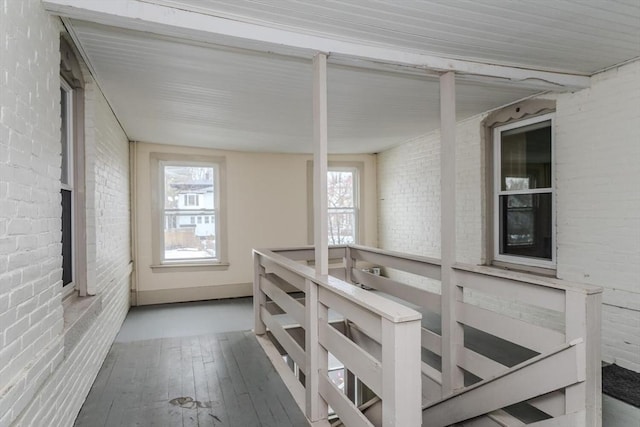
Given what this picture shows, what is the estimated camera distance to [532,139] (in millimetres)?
4066

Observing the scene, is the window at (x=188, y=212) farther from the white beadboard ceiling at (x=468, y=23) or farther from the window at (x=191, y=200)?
the white beadboard ceiling at (x=468, y=23)

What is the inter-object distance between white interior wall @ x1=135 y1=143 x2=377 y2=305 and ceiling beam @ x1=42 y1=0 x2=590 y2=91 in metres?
4.02

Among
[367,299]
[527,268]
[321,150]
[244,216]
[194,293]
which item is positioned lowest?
[194,293]

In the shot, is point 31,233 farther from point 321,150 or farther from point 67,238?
point 321,150

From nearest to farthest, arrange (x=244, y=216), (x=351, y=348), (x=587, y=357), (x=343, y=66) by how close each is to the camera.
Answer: (x=587, y=357)
(x=351, y=348)
(x=343, y=66)
(x=244, y=216)

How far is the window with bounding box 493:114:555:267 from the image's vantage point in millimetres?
3881

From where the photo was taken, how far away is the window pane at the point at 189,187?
19.9 ft

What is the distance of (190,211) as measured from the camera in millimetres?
6184

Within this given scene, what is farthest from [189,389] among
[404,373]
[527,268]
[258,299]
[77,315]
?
[527,268]

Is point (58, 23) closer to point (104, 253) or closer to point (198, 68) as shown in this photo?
point (198, 68)

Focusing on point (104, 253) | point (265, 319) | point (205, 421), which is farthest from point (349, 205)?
point (205, 421)

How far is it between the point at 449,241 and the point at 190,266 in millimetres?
4491

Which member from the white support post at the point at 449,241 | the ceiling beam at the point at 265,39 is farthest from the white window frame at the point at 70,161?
the white support post at the point at 449,241

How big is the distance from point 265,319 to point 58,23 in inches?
120
